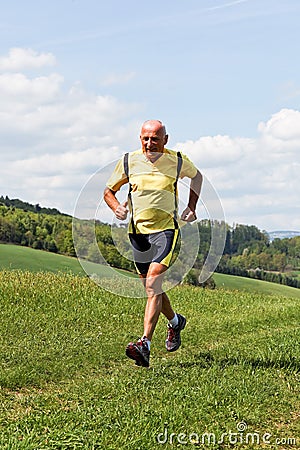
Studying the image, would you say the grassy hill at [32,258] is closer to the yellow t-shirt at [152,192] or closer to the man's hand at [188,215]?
the man's hand at [188,215]

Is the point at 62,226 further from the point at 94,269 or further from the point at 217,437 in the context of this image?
the point at 217,437

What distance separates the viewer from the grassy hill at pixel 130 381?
485cm

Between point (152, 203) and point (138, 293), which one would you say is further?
point (138, 293)

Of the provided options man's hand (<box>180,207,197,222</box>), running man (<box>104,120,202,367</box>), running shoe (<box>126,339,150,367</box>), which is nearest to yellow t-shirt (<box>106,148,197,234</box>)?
running man (<box>104,120,202,367</box>)

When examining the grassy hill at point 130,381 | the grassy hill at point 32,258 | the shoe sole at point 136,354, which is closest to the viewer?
the grassy hill at point 130,381

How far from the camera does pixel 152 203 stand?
7184 mm

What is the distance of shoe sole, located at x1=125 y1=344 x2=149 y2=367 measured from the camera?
6836mm

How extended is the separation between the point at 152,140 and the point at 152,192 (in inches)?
21.3

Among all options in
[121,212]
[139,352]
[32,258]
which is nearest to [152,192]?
Result: [121,212]

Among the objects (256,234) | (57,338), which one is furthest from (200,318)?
(256,234)

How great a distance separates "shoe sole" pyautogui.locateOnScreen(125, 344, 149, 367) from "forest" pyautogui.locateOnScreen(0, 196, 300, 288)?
1.33 metres

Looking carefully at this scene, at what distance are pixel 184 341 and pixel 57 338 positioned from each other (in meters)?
1.79

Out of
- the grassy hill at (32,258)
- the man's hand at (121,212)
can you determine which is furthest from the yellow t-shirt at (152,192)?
the grassy hill at (32,258)

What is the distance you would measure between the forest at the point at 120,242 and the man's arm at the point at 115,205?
0.43 metres
